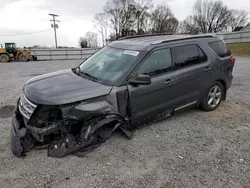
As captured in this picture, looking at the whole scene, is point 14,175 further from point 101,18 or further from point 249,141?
point 101,18

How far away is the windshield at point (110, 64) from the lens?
3.36m

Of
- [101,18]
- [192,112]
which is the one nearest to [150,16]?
[101,18]

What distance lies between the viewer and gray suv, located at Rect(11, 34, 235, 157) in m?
2.91

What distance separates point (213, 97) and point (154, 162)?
8.21ft

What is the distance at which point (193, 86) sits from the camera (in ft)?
13.3

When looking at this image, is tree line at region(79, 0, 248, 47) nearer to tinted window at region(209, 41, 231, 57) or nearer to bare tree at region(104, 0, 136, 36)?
bare tree at region(104, 0, 136, 36)

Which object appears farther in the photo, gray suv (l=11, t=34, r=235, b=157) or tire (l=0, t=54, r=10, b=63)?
tire (l=0, t=54, r=10, b=63)

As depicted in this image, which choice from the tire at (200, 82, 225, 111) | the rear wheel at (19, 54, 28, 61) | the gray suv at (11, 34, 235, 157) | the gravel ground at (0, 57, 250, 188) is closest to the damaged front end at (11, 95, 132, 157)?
the gray suv at (11, 34, 235, 157)

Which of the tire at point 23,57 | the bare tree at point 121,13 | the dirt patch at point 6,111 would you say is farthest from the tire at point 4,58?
the bare tree at point 121,13

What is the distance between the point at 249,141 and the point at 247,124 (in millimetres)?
720

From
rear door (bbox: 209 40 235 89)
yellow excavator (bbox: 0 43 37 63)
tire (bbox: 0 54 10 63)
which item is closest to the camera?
rear door (bbox: 209 40 235 89)

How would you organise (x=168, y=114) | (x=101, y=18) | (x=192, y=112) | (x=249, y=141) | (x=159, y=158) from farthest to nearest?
1. (x=101, y=18)
2. (x=192, y=112)
3. (x=168, y=114)
4. (x=249, y=141)
5. (x=159, y=158)

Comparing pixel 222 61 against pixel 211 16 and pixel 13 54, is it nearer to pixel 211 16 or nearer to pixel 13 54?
pixel 13 54

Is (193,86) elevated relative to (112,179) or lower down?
elevated
